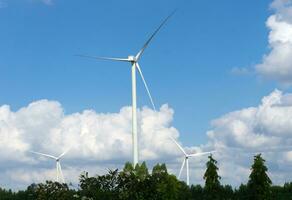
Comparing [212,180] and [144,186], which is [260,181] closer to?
[212,180]

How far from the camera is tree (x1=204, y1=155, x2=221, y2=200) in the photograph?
8069cm

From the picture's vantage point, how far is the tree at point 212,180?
80.7 m

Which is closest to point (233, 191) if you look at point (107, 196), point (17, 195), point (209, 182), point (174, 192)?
point (209, 182)

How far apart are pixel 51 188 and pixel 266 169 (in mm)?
24874

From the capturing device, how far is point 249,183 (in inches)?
3083

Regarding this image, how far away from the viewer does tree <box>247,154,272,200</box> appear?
251 ft

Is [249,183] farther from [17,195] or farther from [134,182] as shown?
[17,195]

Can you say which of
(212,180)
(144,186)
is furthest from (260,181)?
(144,186)

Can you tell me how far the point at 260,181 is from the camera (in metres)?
76.8

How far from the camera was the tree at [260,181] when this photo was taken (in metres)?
76.6

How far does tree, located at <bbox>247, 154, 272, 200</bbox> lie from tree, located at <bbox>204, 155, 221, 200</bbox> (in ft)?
16.2

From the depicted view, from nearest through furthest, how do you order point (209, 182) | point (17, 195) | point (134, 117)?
point (134, 117) < point (209, 182) < point (17, 195)

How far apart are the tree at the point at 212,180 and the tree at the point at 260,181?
194 inches

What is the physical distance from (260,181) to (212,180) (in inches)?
263
